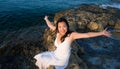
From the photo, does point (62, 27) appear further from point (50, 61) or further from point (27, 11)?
point (27, 11)

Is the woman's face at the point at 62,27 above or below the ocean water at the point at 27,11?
above

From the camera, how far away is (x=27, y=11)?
26891mm

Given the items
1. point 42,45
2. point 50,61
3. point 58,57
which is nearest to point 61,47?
point 58,57

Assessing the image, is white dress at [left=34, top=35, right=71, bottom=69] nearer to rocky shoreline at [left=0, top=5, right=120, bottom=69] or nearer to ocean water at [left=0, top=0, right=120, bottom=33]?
rocky shoreline at [left=0, top=5, right=120, bottom=69]

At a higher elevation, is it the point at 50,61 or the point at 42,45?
the point at 50,61

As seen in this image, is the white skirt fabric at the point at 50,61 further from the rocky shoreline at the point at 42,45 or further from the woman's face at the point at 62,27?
the rocky shoreline at the point at 42,45

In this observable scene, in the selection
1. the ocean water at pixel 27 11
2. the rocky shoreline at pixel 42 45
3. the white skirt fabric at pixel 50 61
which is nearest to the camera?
the white skirt fabric at pixel 50 61

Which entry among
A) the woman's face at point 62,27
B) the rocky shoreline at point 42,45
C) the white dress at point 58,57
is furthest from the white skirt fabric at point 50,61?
the rocky shoreline at point 42,45

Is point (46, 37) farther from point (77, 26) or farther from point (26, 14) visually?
point (26, 14)

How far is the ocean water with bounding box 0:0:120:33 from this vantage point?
2234 cm

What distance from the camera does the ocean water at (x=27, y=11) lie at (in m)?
22.3

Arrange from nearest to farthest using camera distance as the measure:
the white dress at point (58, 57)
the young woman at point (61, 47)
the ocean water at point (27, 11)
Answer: the young woman at point (61, 47), the white dress at point (58, 57), the ocean water at point (27, 11)

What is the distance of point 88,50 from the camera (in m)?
15.6

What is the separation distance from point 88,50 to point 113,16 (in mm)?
7410
